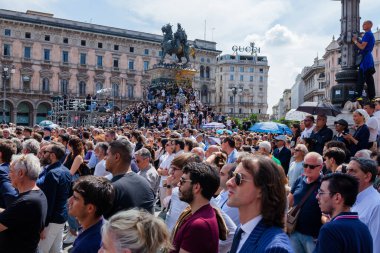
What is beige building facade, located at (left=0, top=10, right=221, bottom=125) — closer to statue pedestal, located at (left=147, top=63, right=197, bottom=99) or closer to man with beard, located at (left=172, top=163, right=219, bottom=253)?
statue pedestal, located at (left=147, top=63, right=197, bottom=99)

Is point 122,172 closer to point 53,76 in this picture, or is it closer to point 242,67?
point 53,76

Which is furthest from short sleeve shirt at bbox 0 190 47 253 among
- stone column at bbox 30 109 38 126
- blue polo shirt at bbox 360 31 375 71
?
stone column at bbox 30 109 38 126

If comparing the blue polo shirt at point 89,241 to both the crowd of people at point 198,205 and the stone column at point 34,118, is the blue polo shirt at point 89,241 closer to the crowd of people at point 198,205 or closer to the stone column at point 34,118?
the crowd of people at point 198,205

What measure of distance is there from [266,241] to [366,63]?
35.5ft

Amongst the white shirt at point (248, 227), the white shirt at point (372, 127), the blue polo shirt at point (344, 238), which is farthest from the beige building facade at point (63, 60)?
the white shirt at point (248, 227)

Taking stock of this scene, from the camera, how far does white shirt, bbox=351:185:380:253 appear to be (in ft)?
14.6

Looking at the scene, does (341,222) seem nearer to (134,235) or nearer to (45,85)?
(134,235)

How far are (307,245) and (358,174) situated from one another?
1.07 meters

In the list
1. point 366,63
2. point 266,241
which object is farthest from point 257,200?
point 366,63

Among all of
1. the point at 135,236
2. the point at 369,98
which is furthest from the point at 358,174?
the point at 369,98

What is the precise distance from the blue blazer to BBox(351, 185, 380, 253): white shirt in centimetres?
216

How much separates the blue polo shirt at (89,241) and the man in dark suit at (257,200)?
1202 mm

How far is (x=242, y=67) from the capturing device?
10394 cm

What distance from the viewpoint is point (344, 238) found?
340 centimetres
